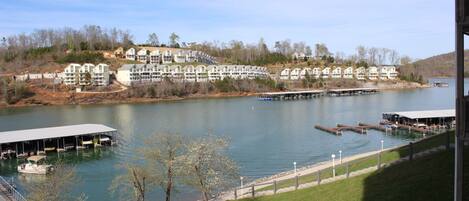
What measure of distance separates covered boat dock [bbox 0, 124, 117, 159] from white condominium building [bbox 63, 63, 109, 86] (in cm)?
7409

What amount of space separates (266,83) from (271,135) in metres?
90.3

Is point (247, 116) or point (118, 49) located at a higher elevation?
point (118, 49)

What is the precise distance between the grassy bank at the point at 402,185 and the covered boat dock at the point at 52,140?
116ft

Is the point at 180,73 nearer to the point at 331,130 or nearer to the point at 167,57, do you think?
the point at 167,57

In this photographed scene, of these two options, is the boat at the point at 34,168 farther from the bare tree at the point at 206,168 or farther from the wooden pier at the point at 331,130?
the wooden pier at the point at 331,130

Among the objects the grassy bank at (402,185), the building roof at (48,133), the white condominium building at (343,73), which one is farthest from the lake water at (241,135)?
the white condominium building at (343,73)

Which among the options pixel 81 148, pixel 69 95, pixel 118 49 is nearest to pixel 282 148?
pixel 81 148

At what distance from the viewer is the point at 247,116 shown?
73125mm

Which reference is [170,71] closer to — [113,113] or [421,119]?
[113,113]

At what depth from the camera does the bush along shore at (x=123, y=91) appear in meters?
111

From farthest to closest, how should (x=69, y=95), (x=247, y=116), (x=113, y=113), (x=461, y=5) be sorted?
(x=69, y=95) < (x=113, y=113) < (x=247, y=116) < (x=461, y=5)

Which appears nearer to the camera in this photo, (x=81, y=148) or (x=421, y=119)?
(x=81, y=148)

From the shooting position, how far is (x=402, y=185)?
1336 centimetres

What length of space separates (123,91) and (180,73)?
23.5m
